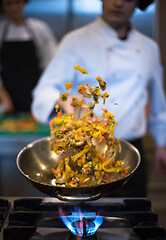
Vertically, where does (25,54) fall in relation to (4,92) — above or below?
above

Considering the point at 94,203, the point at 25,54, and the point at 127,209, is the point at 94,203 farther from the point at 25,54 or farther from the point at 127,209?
the point at 25,54

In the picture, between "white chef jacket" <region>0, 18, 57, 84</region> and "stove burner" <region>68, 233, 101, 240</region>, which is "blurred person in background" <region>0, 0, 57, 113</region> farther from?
"stove burner" <region>68, 233, 101, 240</region>

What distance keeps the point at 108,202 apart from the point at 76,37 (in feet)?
2.84

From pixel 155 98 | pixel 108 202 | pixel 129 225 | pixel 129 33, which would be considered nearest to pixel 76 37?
pixel 129 33

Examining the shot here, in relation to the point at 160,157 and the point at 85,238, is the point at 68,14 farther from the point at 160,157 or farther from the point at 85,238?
the point at 85,238

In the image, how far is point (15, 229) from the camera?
2.94 feet

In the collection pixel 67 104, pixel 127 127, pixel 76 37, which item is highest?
pixel 76 37

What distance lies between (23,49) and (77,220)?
63.3 inches

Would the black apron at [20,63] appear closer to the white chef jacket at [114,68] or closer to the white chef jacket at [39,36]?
the white chef jacket at [39,36]

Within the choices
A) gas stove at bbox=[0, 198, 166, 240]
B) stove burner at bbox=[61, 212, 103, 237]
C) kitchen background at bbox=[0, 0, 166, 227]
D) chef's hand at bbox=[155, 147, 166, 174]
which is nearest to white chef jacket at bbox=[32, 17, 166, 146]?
chef's hand at bbox=[155, 147, 166, 174]

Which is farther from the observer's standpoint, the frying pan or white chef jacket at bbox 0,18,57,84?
white chef jacket at bbox 0,18,57,84

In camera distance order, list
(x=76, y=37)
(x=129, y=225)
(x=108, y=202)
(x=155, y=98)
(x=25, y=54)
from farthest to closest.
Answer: (x=25, y=54) → (x=155, y=98) → (x=76, y=37) → (x=108, y=202) → (x=129, y=225)

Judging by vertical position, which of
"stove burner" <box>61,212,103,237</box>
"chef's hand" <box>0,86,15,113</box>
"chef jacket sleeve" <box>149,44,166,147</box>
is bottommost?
"chef's hand" <box>0,86,15,113</box>

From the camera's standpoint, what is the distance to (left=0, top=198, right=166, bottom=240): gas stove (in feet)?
3.00
